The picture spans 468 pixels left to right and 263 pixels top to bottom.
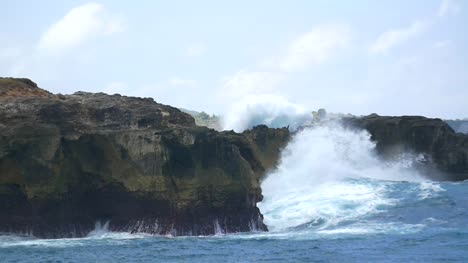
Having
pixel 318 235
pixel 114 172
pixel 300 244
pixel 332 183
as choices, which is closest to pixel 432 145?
pixel 332 183

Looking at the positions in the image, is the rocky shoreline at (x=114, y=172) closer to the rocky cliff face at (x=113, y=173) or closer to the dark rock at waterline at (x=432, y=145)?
the rocky cliff face at (x=113, y=173)

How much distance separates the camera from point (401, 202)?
36531 millimetres

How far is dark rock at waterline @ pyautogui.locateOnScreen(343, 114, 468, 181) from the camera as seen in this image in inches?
2280

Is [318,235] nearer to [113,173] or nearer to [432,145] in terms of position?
[113,173]

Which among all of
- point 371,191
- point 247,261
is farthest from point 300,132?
point 247,261

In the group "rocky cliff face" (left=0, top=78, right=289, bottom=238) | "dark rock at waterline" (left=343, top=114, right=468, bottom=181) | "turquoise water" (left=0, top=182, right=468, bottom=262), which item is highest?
"dark rock at waterline" (left=343, top=114, right=468, bottom=181)

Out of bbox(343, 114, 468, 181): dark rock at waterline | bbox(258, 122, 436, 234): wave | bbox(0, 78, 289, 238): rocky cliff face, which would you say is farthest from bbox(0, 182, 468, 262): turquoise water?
bbox(343, 114, 468, 181): dark rock at waterline

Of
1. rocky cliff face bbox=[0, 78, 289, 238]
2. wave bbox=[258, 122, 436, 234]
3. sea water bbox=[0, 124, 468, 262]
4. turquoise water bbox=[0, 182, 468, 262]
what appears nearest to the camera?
turquoise water bbox=[0, 182, 468, 262]

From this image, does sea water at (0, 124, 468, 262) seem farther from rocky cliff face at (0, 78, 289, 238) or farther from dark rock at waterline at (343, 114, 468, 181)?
dark rock at waterline at (343, 114, 468, 181)

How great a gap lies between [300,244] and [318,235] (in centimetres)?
258

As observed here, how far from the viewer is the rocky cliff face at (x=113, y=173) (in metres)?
27.8

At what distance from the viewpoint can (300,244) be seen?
25.4 meters

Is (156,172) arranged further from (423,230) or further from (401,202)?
(401,202)

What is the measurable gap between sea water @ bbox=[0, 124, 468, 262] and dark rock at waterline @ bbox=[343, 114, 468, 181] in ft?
35.7
